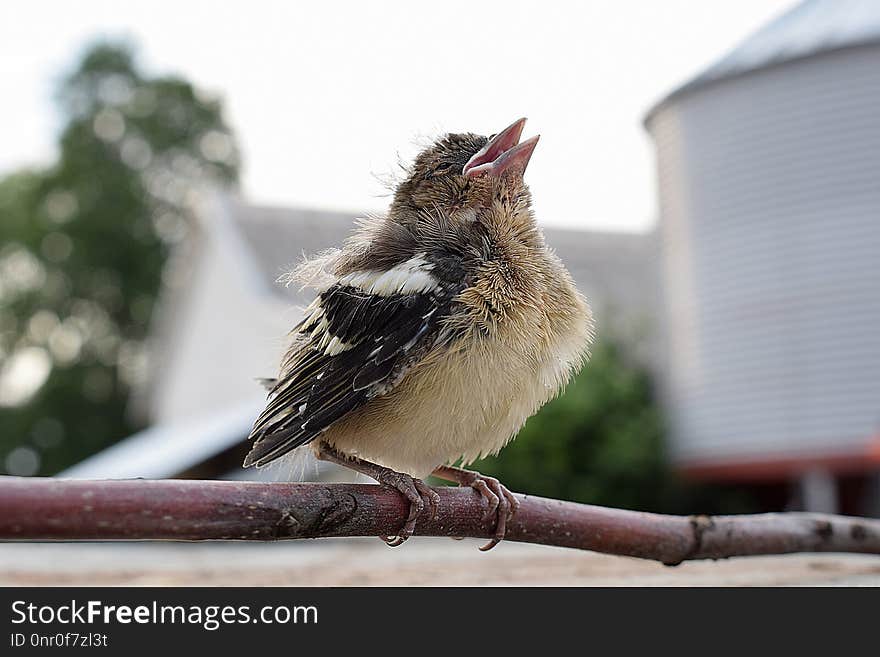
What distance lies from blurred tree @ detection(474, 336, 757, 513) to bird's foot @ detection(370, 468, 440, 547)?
39.7 feet

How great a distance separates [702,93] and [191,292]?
1122cm

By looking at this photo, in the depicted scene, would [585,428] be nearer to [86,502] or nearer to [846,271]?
[846,271]

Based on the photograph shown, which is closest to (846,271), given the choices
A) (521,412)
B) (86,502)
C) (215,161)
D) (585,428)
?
(585,428)

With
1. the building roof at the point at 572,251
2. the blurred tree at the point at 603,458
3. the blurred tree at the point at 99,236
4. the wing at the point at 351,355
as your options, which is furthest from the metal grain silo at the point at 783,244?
the blurred tree at the point at 99,236

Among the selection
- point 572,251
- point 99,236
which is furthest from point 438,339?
point 99,236

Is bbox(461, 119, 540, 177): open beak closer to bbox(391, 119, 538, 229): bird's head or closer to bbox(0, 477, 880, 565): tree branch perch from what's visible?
bbox(391, 119, 538, 229): bird's head

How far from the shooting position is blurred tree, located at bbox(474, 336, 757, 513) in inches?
561

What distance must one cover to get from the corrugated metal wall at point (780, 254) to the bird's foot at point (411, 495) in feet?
35.9

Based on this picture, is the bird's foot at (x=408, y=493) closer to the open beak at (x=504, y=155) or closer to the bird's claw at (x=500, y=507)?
the bird's claw at (x=500, y=507)

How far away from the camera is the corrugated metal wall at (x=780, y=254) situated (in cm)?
1218

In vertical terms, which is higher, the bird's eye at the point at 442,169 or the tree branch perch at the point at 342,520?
the bird's eye at the point at 442,169

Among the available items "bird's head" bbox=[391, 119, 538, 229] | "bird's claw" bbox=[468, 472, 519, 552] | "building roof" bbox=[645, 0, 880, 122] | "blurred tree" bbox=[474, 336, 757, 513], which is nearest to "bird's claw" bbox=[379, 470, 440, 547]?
"bird's claw" bbox=[468, 472, 519, 552]

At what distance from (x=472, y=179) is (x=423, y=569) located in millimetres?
1632

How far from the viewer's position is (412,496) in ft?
6.75
